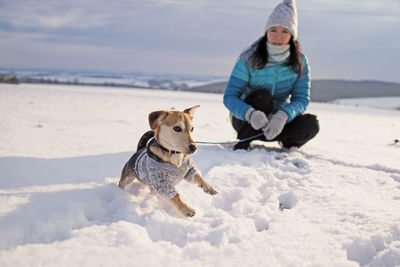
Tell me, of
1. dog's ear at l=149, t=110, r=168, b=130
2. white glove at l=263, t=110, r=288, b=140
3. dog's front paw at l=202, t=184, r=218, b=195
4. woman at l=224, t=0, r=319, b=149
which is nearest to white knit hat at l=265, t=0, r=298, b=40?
woman at l=224, t=0, r=319, b=149

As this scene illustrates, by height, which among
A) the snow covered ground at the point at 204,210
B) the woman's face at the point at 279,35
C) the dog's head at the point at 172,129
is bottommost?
the snow covered ground at the point at 204,210

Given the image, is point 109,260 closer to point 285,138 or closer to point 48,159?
point 48,159

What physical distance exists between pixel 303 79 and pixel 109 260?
3.35m

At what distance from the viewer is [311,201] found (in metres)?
2.43

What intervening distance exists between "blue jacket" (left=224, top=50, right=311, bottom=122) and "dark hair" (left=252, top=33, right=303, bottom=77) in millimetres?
67

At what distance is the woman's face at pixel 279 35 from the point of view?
3643mm

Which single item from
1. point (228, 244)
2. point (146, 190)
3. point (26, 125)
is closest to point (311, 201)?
point (228, 244)

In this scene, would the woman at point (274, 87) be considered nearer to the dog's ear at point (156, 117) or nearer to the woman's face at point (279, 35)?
the woman's face at point (279, 35)

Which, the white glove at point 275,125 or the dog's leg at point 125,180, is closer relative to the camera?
the dog's leg at point 125,180

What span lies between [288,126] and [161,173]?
7.89ft

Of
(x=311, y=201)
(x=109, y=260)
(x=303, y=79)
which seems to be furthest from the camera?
(x=303, y=79)

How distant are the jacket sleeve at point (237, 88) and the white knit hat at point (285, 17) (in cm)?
60

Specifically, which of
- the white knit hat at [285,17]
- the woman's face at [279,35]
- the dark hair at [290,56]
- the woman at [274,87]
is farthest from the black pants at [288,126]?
the white knit hat at [285,17]

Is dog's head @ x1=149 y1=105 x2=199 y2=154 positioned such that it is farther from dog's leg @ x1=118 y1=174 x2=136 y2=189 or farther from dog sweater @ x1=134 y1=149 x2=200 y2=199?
dog's leg @ x1=118 y1=174 x2=136 y2=189
